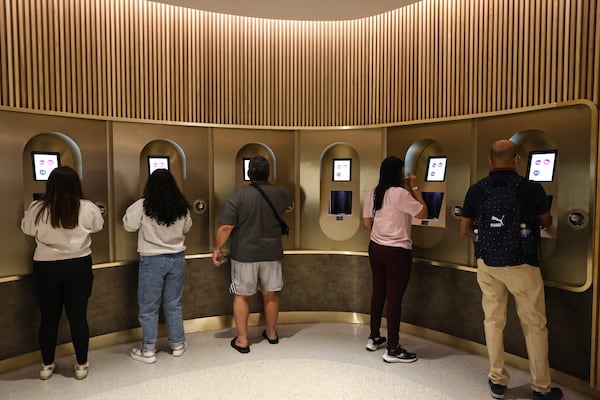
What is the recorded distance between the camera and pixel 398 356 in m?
3.79

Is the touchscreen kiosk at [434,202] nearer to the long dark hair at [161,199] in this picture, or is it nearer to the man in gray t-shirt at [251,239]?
the man in gray t-shirt at [251,239]

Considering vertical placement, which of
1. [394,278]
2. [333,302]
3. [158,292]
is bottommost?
[333,302]

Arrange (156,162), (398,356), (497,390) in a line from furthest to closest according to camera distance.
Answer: (156,162) < (398,356) < (497,390)

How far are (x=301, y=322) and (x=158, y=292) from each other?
169 cm

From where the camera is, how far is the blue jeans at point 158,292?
12.4ft

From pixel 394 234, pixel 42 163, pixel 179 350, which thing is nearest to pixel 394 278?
pixel 394 234

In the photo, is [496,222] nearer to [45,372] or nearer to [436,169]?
[436,169]

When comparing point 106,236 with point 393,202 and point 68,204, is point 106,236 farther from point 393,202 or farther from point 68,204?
point 393,202

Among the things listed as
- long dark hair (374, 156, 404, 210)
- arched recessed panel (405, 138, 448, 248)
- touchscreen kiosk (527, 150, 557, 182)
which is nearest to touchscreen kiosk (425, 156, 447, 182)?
arched recessed panel (405, 138, 448, 248)

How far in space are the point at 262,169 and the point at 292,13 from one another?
1.53m

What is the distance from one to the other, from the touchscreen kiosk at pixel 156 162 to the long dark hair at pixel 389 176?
206cm

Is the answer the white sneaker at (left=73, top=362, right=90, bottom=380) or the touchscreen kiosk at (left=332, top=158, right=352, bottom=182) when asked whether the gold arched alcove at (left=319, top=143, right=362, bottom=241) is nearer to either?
the touchscreen kiosk at (left=332, top=158, right=352, bottom=182)

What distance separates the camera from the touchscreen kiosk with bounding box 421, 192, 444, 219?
13.7ft

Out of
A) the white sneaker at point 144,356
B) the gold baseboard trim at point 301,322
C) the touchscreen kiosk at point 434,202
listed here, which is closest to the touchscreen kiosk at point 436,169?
the touchscreen kiosk at point 434,202
